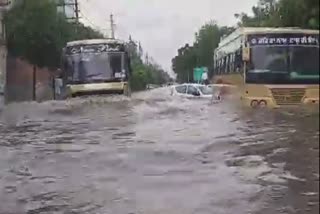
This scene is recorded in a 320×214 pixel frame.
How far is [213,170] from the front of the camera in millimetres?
9219

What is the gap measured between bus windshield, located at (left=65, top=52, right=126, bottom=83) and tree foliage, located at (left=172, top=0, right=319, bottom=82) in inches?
223

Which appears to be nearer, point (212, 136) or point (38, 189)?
point (38, 189)

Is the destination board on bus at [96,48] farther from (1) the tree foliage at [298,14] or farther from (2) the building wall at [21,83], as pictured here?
(2) the building wall at [21,83]

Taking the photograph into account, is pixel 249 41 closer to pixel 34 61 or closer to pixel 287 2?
pixel 287 2

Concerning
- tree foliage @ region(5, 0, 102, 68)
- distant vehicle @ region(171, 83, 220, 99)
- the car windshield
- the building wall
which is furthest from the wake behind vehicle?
the building wall

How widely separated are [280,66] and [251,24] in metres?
31.7

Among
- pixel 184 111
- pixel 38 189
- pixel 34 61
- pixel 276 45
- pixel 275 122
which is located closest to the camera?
pixel 38 189

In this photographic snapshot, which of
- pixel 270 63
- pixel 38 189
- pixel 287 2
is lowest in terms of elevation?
pixel 38 189

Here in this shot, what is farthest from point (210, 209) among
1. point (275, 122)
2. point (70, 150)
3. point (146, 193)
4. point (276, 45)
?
point (276, 45)

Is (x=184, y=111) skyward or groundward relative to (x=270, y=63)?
groundward

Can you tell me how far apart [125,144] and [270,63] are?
26.4 ft

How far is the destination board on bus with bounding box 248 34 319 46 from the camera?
1897 cm

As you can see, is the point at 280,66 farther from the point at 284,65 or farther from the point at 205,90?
the point at 205,90

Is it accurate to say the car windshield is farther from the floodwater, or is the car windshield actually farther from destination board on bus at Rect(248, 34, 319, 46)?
the floodwater
